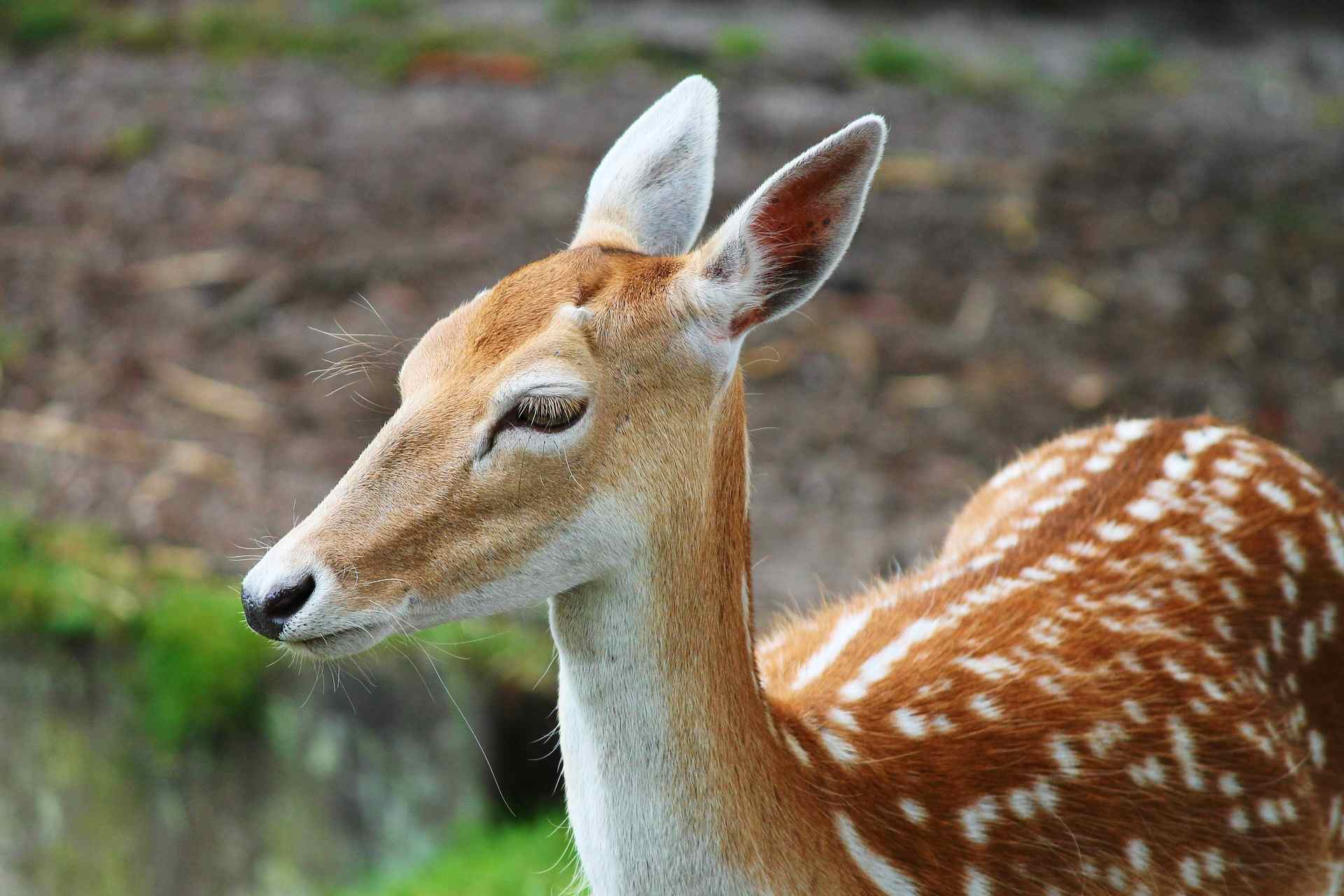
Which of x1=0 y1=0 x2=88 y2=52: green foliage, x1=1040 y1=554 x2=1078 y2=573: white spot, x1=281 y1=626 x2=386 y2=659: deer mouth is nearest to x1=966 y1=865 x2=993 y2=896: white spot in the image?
x1=1040 y1=554 x2=1078 y2=573: white spot

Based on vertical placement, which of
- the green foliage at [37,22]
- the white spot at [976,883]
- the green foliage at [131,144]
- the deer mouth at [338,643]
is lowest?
the green foliage at [131,144]

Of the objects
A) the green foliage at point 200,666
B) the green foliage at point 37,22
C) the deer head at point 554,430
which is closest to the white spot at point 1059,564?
the deer head at point 554,430

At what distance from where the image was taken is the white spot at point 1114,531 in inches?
120

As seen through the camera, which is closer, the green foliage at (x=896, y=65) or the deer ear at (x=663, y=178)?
the deer ear at (x=663, y=178)

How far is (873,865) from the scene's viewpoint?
8.21ft

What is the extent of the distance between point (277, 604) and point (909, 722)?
1.12 m

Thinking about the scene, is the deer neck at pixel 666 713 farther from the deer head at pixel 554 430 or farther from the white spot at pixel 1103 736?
the white spot at pixel 1103 736

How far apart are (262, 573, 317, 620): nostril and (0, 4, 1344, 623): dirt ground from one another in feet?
9.18

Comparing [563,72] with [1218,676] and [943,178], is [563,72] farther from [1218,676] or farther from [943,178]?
[1218,676]

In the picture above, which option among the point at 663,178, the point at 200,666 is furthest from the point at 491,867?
the point at 663,178

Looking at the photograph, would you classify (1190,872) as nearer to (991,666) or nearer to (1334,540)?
(991,666)

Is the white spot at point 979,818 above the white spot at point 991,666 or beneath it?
beneath

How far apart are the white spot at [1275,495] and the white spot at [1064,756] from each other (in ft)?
2.69

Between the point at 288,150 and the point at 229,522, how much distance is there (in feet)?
9.31
